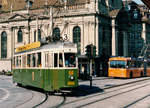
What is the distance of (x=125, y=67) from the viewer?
122 ft

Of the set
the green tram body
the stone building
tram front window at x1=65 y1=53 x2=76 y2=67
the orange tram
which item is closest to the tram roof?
the green tram body

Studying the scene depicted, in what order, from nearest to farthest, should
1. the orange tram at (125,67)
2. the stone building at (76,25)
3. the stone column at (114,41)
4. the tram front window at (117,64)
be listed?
1. the orange tram at (125,67)
2. the tram front window at (117,64)
3. the stone building at (76,25)
4. the stone column at (114,41)

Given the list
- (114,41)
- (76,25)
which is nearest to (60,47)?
(76,25)

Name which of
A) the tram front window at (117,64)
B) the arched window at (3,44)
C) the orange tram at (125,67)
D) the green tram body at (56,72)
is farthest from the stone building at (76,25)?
the green tram body at (56,72)

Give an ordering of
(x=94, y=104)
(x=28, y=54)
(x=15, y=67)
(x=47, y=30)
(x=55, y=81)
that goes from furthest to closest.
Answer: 1. (x=47, y=30)
2. (x=15, y=67)
3. (x=28, y=54)
4. (x=55, y=81)
5. (x=94, y=104)

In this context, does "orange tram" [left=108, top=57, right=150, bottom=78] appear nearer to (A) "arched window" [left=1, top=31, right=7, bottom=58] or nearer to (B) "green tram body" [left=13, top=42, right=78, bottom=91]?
(B) "green tram body" [left=13, top=42, right=78, bottom=91]

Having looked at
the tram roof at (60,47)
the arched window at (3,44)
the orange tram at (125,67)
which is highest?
the arched window at (3,44)

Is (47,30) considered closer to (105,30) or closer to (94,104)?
(105,30)

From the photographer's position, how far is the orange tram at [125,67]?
37.2 m

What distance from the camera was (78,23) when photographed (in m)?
53.2

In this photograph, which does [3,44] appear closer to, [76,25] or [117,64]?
[76,25]

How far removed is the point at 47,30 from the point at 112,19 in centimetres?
1224

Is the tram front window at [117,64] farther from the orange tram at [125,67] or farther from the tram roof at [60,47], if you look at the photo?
the tram roof at [60,47]

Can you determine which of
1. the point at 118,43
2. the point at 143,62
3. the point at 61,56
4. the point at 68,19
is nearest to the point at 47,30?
the point at 68,19
